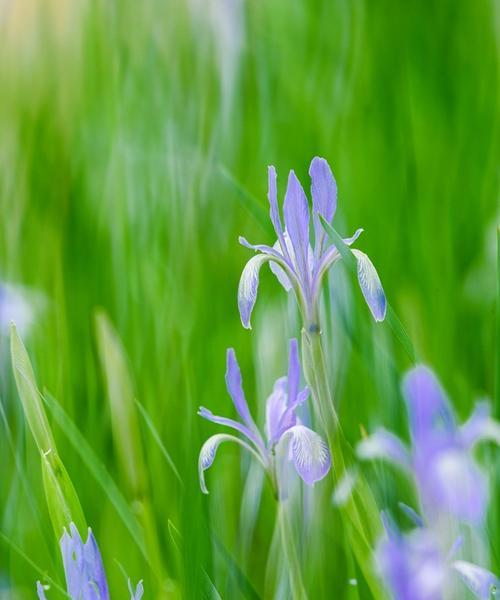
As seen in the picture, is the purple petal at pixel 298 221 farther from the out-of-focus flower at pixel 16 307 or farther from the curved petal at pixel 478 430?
the out-of-focus flower at pixel 16 307

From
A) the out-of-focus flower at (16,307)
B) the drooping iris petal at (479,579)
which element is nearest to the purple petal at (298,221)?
the drooping iris petal at (479,579)

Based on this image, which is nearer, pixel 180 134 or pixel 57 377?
pixel 57 377

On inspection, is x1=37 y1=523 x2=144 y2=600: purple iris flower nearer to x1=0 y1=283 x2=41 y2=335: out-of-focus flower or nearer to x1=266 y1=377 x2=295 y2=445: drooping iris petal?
x1=266 y1=377 x2=295 y2=445: drooping iris petal

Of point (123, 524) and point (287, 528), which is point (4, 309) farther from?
point (287, 528)

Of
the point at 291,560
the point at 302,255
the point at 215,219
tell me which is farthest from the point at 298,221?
the point at 215,219

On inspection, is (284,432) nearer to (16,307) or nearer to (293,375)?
(293,375)

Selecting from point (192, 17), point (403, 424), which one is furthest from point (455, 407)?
point (192, 17)
